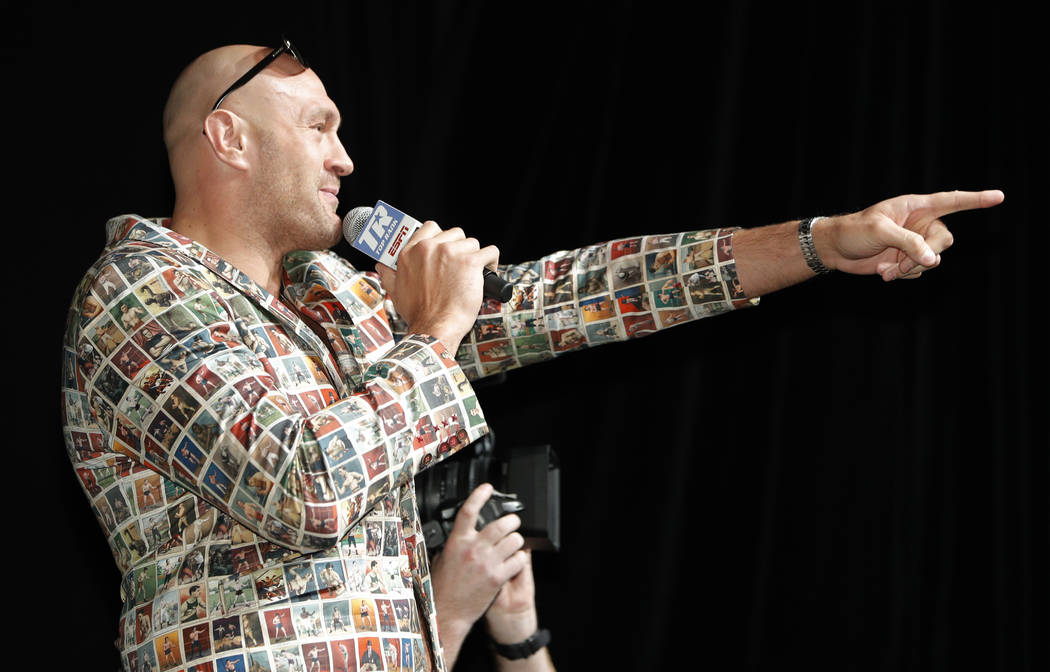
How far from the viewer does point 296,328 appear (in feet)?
4.46

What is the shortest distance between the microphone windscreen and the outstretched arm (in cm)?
55

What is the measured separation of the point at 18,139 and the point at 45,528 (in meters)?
0.76

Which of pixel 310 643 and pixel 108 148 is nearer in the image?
pixel 310 643

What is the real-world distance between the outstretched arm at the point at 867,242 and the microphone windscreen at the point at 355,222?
21.5 inches

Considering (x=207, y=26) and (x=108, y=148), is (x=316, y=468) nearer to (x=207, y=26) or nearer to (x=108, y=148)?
(x=108, y=148)

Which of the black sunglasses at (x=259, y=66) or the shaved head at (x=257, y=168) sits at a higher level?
the black sunglasses at (x=259, y=66)

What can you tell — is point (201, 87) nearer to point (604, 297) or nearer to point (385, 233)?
point (385, 233)

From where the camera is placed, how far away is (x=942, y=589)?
2082 millimetres

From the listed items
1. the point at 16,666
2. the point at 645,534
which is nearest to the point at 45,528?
the point at 16,666

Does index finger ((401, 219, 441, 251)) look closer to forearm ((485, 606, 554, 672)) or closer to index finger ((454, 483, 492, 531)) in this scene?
index finger ((454, 483, 492, 531))

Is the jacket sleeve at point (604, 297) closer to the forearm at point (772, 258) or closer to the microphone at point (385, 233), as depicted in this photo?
the forearm at point (772, 258)

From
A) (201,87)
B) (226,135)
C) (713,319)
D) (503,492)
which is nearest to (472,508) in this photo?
(503,492)

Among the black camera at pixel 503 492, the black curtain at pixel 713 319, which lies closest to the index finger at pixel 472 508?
the black camera at pixel 503 492

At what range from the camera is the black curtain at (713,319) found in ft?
6.59
